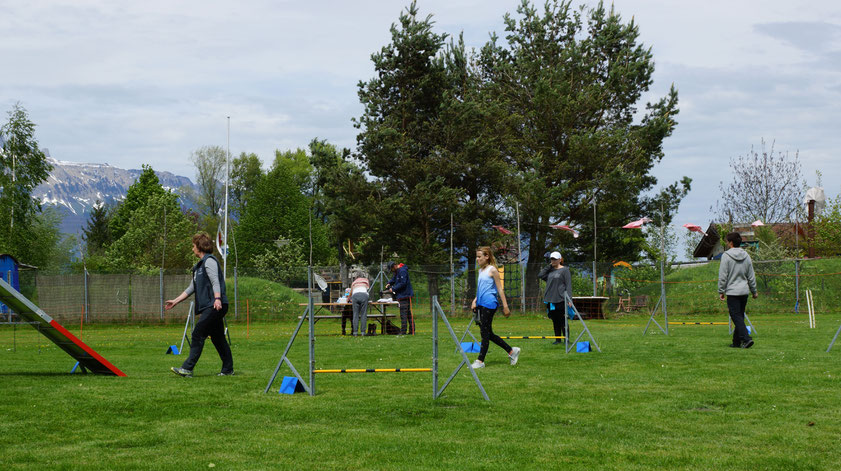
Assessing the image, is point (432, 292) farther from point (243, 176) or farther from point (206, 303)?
point (243, 176)

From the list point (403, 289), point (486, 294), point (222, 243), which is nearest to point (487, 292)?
point (486, 294)

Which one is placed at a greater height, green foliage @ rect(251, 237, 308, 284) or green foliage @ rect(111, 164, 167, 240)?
green foliage @ rect(111, 164, 167, 240)

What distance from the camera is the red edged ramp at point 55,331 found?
9.76m

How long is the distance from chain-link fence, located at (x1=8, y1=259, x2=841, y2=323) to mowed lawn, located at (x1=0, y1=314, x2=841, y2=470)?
61.0ft

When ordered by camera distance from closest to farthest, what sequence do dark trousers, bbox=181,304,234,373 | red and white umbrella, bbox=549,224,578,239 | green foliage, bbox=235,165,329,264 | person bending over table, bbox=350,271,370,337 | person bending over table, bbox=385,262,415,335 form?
dark trousers, bbox=181,304,234,373, person bending over table, bbox=350,271,370,337, person bending over table, bbox=385,262,415,335, red and white umbrella, bbox=549,224,578,239, green foliage, bbox=235,165,329,264

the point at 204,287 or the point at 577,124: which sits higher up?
the point at 577,124

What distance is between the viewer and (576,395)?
8461 mm

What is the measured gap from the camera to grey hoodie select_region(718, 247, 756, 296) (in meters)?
13.5

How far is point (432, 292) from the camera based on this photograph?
32.3 m

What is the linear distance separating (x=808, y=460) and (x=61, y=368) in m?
10.4

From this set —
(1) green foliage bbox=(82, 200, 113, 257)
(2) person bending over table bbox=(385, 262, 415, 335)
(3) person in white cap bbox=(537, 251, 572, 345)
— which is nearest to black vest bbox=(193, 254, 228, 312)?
(3) person in white cap bbox=(537, 251, 572, 345)

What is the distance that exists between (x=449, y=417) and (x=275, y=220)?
6104 cm

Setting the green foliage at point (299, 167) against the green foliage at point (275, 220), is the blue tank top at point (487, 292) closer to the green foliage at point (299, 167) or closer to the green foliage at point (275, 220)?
the green foliage at point (275, 220)

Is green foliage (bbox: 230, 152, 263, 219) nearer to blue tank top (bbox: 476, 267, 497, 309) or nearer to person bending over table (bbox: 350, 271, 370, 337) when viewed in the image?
person bending over table (bbox: 350, 271, 370, 337)
